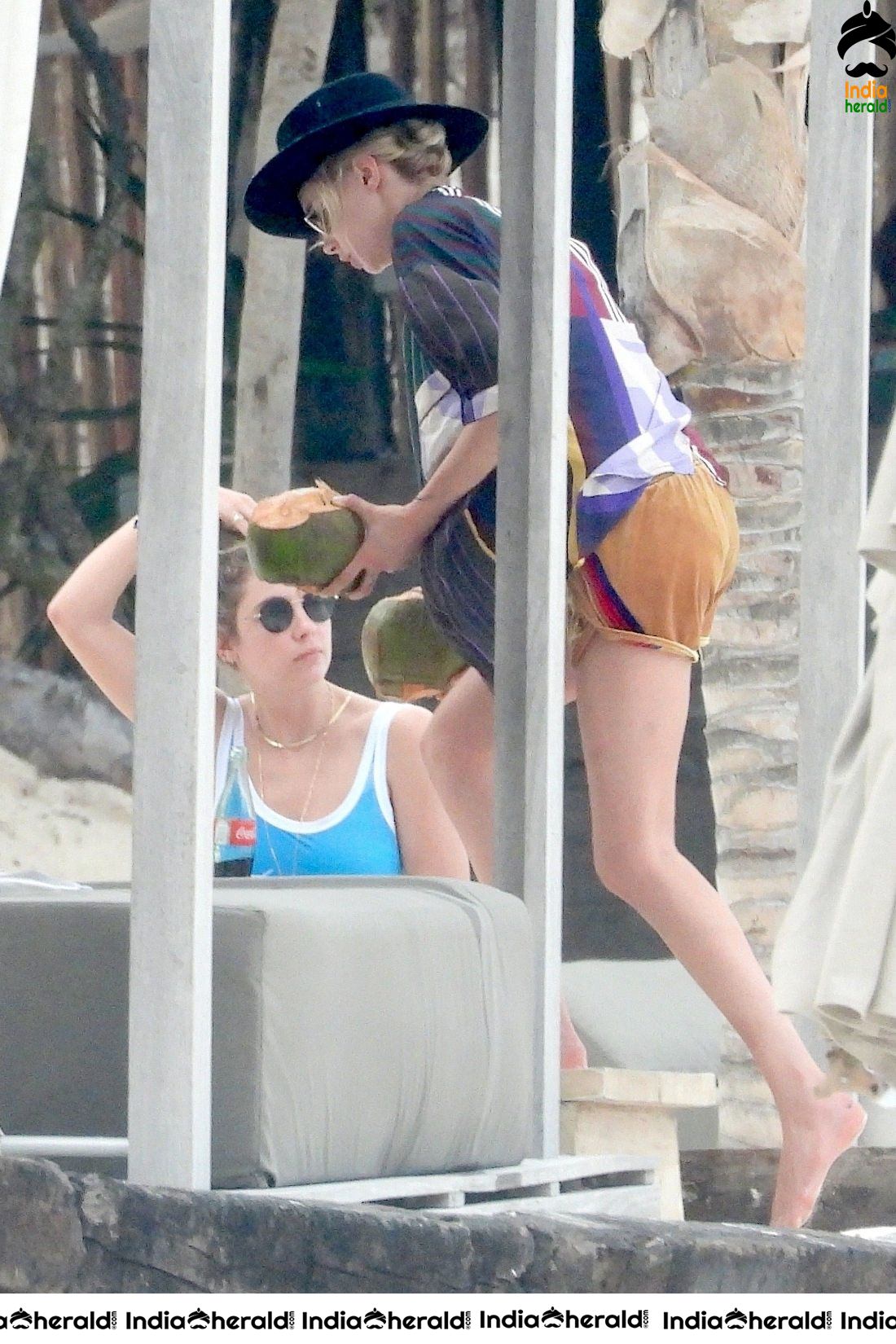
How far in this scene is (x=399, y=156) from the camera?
3.57 m

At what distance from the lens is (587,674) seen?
361 cm

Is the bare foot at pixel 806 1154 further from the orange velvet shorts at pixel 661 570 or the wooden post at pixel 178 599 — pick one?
the wooden post at pixel 178 599

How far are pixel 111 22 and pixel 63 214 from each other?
2.23ft

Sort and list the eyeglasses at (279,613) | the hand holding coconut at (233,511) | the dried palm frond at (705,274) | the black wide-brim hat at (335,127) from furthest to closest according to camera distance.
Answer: the dried palm frond at (705,274)
the eyeglasses at (279,613)
the hand holding coconut at (233,511)
the black wide-brim hat at (335,127)

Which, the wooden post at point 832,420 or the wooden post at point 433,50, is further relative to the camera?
the wooden post at point 433,50

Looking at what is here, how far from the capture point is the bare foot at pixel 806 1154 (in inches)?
131

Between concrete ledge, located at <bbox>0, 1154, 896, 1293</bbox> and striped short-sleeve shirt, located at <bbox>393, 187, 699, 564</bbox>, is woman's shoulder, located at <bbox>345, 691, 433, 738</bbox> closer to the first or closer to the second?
striped short-sleeve shirt, located at <bbox>393, 187, 699, 564</bbox>

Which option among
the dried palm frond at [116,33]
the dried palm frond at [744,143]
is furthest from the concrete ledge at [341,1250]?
the dried palm frond at [116,33]

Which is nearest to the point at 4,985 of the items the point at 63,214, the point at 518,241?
the point at 518,241

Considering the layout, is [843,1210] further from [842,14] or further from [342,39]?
[342,39]

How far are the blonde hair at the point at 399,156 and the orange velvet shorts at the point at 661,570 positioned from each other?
23.7 inches

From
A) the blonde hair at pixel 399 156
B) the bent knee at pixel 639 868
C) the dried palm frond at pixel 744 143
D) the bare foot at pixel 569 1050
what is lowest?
the bare foot at pixel 569 1050

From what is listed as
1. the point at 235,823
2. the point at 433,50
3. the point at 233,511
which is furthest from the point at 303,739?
the point at 433,50

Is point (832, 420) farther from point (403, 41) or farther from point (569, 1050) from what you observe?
point (403, 41)
